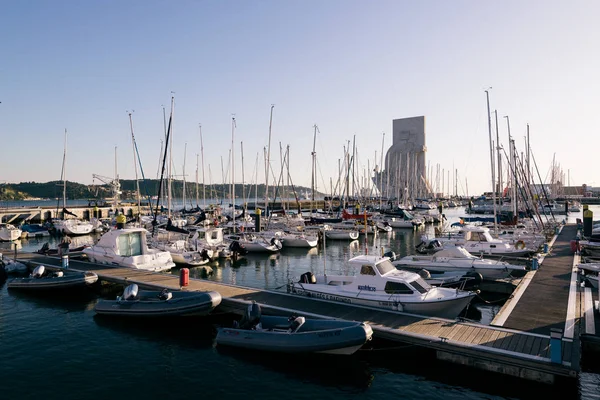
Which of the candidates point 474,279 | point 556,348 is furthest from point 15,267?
point 556,348

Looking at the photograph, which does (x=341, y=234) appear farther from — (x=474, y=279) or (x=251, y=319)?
(x=251, y=319)

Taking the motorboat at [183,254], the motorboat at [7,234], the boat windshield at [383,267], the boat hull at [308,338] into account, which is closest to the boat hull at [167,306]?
the boat hull at [308,338]

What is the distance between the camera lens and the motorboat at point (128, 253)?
2639cm

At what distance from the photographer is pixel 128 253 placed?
2730 centimetres

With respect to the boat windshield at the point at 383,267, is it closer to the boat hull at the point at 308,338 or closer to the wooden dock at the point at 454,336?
the wooden dock at the point at 454,336

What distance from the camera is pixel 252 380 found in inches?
493

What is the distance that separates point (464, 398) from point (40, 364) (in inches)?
529

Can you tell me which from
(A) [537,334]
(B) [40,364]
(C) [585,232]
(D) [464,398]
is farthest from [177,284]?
(C) [585,232]

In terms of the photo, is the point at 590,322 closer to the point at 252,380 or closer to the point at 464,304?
the point at 464,304

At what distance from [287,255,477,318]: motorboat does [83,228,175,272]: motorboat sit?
1271 cm

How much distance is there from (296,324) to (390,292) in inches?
175

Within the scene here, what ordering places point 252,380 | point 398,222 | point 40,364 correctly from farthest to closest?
point 398,222 < point 40,364 < point 252,380

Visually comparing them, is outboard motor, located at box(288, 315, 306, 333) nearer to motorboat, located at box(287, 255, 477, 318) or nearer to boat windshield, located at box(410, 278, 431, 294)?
motorboat, located at box(287, 255, 477, 318)

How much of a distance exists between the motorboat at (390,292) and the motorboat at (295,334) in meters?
2.94
